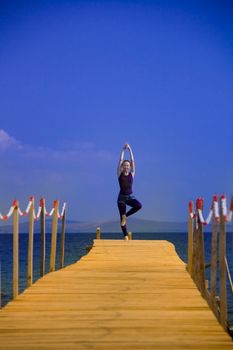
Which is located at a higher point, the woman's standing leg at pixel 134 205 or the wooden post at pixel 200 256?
the woman's standing leg at pixel 134 205


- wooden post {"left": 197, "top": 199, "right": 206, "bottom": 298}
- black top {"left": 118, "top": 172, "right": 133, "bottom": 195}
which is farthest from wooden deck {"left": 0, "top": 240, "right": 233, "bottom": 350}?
black top {"left": 118, "top": 172, "right": 133, "bottom": 195}

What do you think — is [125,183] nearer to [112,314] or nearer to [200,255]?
[200,255]

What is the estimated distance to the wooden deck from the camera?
17.9ft

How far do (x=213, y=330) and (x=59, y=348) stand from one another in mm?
1747

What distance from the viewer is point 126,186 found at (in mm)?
15391

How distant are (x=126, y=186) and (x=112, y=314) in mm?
8818

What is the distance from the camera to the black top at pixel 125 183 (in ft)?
50.1

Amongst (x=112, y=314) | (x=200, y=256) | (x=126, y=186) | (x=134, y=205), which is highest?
(x=126, y=186)

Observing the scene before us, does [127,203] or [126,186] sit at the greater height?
[126,186]

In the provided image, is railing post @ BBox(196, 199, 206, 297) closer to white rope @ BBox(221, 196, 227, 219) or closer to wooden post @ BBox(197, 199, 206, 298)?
wooden post @ BBox(197, 199, 206, 298)

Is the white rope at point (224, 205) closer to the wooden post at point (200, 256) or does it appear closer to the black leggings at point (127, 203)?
the wooden post at point (200, 256)

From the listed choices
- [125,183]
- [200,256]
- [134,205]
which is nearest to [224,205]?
[200,256]

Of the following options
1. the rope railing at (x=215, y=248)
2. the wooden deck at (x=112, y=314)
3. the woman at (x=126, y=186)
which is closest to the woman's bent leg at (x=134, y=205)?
the woman at (x=126, y=186)

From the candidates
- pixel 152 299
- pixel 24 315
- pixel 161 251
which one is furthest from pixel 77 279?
pixel 161 251
